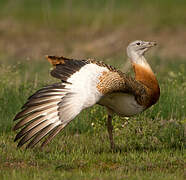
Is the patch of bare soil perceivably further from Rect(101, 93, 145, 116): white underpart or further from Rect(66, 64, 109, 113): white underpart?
Rect(66, 64, 109, 113): white underpart

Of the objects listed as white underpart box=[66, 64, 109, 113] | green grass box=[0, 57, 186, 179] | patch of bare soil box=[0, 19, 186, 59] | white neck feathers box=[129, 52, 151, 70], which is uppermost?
patch of bare soil box=[0, 19, 186, 59]

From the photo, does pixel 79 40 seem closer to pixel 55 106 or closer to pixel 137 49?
pixel 137 49

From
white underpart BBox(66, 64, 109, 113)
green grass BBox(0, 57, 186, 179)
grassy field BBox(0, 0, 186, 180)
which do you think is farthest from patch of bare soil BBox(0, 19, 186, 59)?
white underpart BBox(66, 64, 109, 113)

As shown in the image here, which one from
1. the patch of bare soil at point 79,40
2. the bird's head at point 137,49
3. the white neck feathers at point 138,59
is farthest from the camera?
the patch of bare soil at point 79,40

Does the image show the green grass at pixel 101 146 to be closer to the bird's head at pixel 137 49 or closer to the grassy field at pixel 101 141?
the grassy field at pixel 101 141

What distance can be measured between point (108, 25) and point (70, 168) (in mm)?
15029

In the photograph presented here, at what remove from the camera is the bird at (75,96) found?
5.91 meters

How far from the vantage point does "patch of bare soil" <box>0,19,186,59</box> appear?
17.3 metres

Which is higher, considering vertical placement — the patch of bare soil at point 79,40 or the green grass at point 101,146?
the patch of bare soil at point 79,40

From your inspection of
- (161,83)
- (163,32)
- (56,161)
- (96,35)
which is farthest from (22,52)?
(56,161)

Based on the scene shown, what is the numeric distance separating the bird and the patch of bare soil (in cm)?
959

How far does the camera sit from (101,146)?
7273mm

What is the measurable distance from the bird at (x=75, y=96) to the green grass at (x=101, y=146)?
341mm

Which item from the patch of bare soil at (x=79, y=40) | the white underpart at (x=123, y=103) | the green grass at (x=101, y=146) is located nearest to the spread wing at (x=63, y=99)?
the white underpart at (x=123, y=103)
